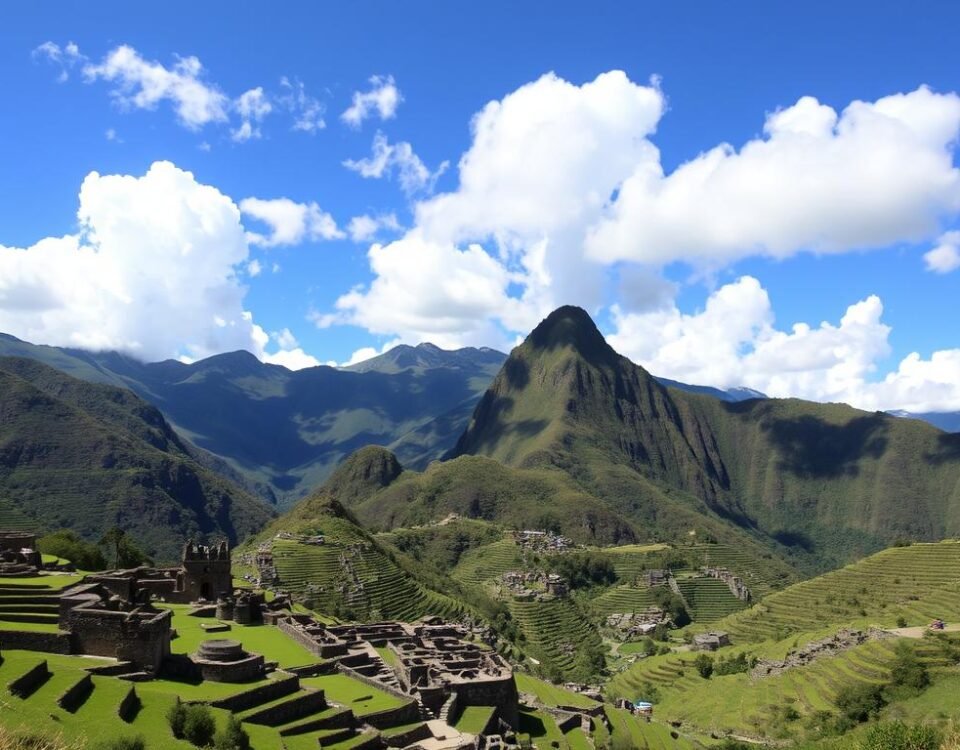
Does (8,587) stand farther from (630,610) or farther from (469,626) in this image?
(630,610)

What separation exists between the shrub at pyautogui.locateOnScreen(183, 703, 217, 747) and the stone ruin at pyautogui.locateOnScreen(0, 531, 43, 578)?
65.2 feet

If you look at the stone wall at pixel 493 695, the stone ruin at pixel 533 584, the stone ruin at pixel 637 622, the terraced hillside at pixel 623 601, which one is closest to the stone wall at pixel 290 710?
the stone wall at pixel 493 695

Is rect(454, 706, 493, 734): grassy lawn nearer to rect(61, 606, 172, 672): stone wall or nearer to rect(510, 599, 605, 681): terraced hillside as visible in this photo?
rect(61, 606, 172, 672): stone wall

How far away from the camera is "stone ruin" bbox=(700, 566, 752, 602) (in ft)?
474

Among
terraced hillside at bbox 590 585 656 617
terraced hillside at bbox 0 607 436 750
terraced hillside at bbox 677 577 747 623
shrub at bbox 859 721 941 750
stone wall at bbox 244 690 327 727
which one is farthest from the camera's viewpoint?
terraced hillside at bbox 677 577 747 623

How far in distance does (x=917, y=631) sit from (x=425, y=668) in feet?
157

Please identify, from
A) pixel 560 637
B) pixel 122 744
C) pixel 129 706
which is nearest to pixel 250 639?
pixel 129 706

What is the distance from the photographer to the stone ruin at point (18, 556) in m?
40.6

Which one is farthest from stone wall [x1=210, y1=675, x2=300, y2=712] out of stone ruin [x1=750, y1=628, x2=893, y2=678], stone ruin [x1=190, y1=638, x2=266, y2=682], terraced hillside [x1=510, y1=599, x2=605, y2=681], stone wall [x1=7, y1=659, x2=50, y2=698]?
terraced hillside [x1=510, y1=599, x2=605, y2=681]

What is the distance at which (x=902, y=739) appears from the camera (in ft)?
88.0

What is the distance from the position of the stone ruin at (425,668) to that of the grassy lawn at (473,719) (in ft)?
1.65

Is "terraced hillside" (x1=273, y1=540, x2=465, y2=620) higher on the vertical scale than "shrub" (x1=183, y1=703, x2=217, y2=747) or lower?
lower

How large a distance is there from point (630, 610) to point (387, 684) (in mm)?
98659

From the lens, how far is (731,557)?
178 metres
